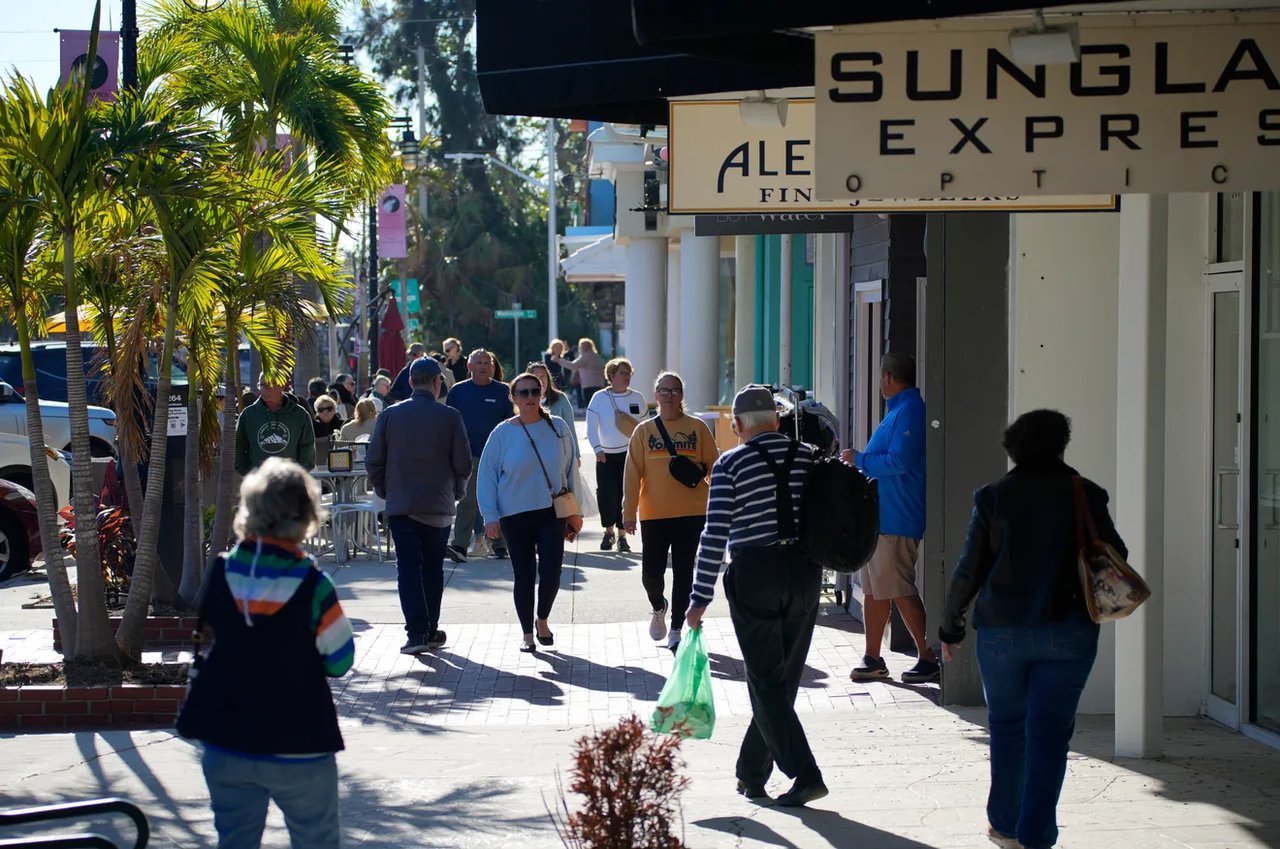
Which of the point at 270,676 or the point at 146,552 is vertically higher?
the point at 270,676

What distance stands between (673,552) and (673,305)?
19.9 metres

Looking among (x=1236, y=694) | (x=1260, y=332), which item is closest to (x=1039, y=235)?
(x=1260, y=332)

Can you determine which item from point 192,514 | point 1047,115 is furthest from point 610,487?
point 1047,115

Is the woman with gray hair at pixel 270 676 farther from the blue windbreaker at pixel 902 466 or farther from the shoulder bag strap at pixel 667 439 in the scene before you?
the shoulder bag strap at pixel 667 439

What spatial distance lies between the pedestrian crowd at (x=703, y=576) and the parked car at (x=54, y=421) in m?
6.44

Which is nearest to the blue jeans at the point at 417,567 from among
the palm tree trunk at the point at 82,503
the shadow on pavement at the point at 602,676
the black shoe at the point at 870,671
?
the shadow on pavement at the point at 602,676

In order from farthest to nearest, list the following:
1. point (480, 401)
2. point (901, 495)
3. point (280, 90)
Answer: point (280, 90) → point (480, 401) → point (901, 495)

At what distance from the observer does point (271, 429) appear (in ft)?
41.9

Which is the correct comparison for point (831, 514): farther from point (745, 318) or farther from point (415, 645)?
point (745, 318)

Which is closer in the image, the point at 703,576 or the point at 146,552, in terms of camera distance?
the point at 703,576

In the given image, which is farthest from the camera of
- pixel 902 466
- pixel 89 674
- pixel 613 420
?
pixel 613 420

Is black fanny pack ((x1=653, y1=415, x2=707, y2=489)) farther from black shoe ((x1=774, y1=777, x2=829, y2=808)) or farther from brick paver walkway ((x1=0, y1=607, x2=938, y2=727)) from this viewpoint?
black shoe ((x1=774, y1=777, x2=829, y2=808))

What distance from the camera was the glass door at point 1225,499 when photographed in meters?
7.96

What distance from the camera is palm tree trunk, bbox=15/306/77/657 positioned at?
29.0ft
